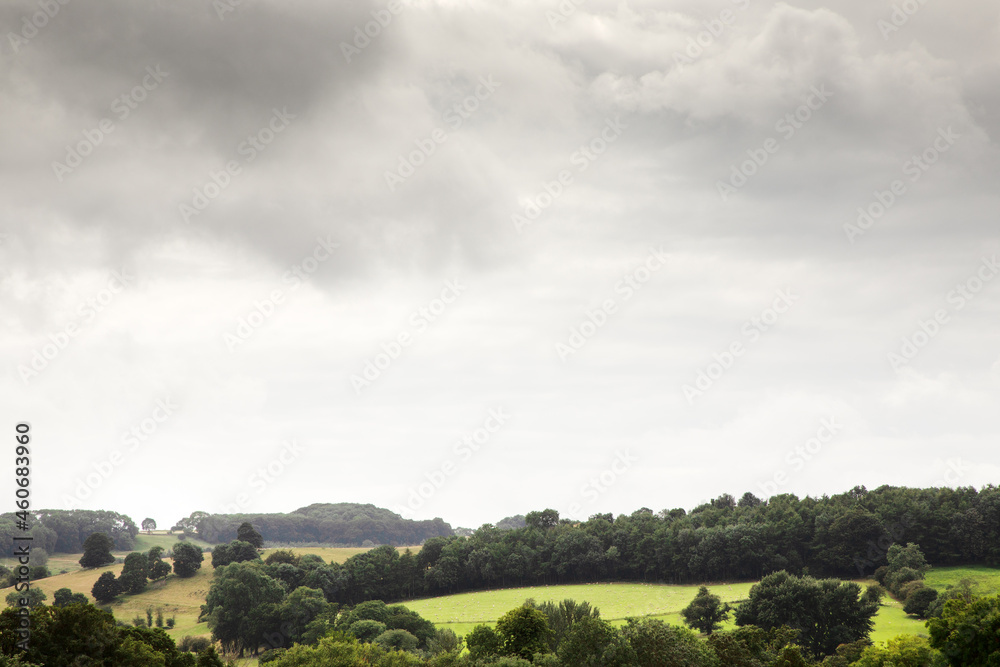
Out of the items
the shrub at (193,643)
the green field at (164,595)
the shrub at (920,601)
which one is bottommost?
the shrub at (193,643)

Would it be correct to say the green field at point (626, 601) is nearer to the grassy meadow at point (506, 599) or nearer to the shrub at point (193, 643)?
the grassy meadow at point (506, 599)

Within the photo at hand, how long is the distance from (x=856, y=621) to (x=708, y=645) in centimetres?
3320

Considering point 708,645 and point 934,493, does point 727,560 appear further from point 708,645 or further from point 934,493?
point 708,645

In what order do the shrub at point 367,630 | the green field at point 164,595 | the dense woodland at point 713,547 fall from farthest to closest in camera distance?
1. the dense woodland at point 713,547
2. the green field at point 164,595
3. the shrub at point 367,630

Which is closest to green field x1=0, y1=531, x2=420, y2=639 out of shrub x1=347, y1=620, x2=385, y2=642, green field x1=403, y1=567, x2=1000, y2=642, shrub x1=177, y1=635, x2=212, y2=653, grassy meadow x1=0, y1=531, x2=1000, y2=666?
grassy meadow x1=0, y1=531, x2=1000, y2=666

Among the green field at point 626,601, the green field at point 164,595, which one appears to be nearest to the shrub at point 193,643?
the green field at point 164,595

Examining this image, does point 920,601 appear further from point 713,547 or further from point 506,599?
point 506,599

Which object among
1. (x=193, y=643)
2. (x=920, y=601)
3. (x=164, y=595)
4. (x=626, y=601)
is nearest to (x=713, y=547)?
(x=626, y=601)

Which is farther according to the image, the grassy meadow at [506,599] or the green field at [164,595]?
the green field at [164,595]

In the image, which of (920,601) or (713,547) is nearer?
(920,601)

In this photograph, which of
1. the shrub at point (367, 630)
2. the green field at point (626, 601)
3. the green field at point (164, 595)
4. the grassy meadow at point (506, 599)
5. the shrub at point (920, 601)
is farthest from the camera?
the green field at point (164, 595)

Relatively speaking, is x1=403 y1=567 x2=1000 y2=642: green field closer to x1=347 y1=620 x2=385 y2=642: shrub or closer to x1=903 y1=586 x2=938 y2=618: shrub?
x1=903 y1=586 x2=938 y2=618: shrub

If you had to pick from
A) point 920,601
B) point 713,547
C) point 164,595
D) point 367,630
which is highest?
point 713,547

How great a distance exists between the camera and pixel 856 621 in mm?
88625
